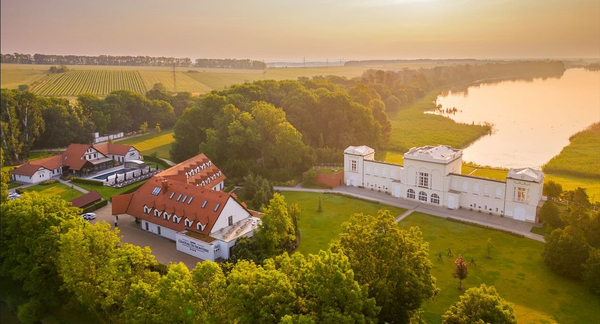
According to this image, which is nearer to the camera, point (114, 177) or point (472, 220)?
point (472, 220)

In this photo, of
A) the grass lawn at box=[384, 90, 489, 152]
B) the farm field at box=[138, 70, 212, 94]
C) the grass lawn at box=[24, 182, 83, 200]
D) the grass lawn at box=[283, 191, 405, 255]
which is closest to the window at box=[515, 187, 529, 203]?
the grass lawn at box=[283, 191, 405, 255]

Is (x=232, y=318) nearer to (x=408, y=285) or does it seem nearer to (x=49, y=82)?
(x=408, y=285)

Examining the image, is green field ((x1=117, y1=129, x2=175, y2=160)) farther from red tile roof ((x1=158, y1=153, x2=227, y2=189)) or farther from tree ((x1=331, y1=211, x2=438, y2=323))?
tree ((x1=331, y1=211, x2=438, y2=323))

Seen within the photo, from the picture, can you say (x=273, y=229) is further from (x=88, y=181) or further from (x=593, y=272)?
(x=88, y=181)

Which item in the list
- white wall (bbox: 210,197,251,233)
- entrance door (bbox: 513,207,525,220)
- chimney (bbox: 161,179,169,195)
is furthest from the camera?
entrance door (bbox: 513,207,525,220)

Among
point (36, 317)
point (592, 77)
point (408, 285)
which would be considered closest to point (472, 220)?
point (408, 285)

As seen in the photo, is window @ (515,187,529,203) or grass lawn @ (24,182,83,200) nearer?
window @ (515,187,529,203)
